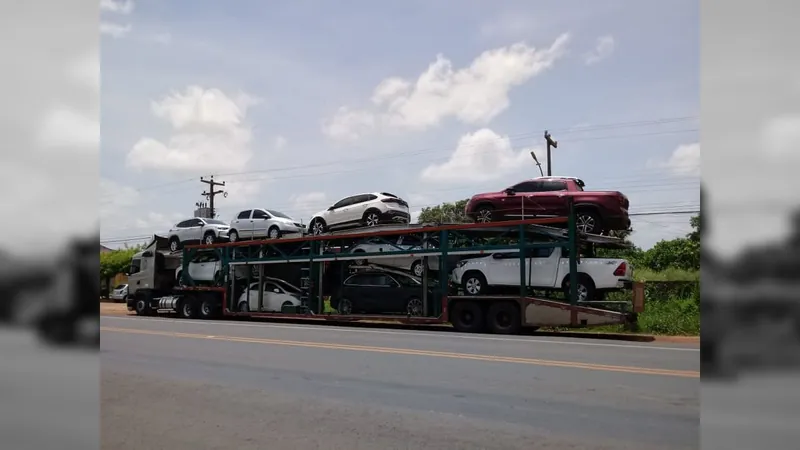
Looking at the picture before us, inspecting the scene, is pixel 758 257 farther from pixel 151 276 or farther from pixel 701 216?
pixel 151 276

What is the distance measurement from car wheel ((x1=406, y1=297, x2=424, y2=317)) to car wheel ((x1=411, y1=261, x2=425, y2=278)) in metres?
0.65

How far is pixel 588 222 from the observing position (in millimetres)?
15344

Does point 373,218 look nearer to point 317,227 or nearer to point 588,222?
point 317,227

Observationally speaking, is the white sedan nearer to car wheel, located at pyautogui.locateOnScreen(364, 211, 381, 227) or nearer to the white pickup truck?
car wheel, located at pyautogui.locateOnScreen(364, 211, 381, 227)

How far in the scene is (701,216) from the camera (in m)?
3.47

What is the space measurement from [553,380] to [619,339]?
313 inches

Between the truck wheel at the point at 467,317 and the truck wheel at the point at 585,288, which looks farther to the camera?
the truck wheel at the point at 467,317

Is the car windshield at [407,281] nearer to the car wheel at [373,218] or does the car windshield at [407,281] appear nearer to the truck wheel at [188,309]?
the car wheel at [373,218]

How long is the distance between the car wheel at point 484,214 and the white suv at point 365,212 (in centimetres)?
336

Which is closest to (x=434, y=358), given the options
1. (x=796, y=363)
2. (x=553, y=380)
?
(x=553, y=380)

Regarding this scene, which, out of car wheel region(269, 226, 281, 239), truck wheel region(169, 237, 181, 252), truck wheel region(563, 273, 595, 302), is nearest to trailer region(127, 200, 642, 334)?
truck wheel region(563, 273, 595, 302)

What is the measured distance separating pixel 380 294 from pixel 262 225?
592 cm

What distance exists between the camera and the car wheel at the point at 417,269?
17531mm

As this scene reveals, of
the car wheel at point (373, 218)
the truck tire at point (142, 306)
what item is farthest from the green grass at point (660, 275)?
the truck tire at point (142, 306)
